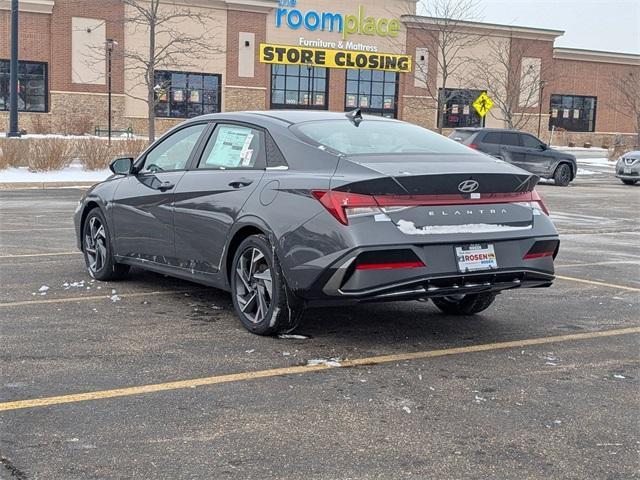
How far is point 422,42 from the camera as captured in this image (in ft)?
184

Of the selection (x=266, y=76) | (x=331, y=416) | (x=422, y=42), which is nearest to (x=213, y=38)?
(x=266, y=76)

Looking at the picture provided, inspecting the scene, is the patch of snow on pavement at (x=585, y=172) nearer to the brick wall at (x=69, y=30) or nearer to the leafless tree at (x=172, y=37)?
the leafless tree at (x=172, y=37)

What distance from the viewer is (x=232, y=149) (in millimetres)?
6648

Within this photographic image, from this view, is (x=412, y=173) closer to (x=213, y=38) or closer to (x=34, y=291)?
(x=34, y=291)

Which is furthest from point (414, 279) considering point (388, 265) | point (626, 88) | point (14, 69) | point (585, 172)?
point (626, 88)

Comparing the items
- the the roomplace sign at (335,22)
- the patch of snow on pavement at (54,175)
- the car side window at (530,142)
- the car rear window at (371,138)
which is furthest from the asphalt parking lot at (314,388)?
the the roomplace sign at (335,22)

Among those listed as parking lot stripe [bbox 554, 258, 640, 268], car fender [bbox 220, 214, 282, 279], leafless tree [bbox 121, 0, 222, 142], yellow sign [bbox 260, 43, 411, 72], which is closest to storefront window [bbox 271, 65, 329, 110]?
yellow sign [bbox 260, 43, 411, 72]

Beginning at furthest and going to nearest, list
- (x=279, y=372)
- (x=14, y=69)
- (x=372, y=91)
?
1. (x=372, y=91)
2. (x=14, y=69)
3. (x=279, y=372)

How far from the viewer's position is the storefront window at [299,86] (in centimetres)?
5325

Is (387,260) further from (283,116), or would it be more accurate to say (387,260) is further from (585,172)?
(585,172)

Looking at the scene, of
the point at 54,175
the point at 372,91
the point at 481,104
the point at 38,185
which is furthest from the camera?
the point at 372,91

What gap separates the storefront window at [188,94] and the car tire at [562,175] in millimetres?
27119

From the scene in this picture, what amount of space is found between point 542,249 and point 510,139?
861 inches

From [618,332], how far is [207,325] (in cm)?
314
